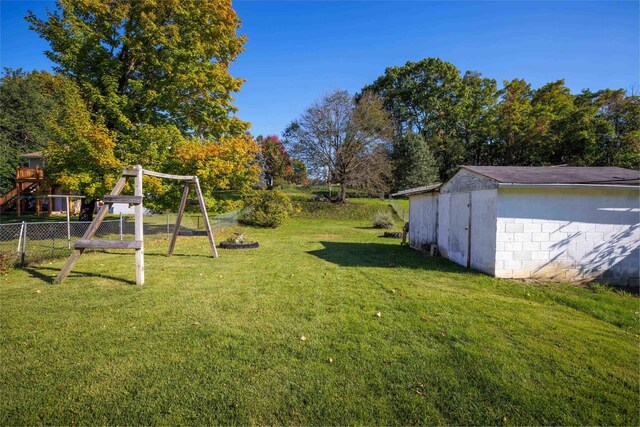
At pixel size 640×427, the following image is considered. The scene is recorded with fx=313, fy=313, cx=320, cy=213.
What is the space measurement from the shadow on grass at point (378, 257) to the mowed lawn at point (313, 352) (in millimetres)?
1950

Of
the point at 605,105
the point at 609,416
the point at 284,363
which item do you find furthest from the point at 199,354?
the point at 605,105

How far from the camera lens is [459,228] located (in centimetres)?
888

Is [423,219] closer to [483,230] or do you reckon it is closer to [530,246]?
[483,230]

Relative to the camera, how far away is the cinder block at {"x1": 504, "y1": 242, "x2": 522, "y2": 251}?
705 centimetres

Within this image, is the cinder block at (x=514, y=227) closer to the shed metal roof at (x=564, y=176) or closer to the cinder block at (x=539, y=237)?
the cinder block at (x=539, y=237)

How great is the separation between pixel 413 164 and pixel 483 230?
87.3ft

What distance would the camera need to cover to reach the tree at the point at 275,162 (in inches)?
1575

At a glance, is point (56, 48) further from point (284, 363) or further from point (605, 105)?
point (605, 105)

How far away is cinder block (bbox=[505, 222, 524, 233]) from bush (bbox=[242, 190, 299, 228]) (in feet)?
44.9

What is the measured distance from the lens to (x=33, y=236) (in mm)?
13945

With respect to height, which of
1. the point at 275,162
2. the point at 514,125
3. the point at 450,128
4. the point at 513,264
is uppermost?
the point at 450,128

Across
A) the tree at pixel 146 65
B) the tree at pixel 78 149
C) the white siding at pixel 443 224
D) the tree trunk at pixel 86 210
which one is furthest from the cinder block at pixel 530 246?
the tree trunk at pixel 86 210

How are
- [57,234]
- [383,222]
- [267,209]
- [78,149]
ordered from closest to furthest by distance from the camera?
1. [78,149]
2. [57,234]
3. [267,209]
4. [383,222]

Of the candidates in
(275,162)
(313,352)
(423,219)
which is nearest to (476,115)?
(275,162)
